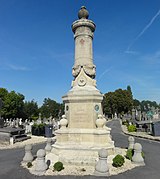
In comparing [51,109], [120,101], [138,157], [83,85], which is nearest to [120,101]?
[120,101]

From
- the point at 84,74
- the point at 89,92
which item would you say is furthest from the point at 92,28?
the point at 89,92

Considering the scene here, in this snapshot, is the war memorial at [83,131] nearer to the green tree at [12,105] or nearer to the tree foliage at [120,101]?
the green tree at [12,105]

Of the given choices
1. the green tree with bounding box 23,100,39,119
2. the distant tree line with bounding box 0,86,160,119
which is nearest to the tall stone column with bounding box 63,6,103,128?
the distant tree line with bounding box 0,86,160,119

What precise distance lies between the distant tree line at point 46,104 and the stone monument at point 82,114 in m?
33.0

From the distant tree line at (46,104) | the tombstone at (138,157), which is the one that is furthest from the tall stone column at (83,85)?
the distant tree line at (46,104)

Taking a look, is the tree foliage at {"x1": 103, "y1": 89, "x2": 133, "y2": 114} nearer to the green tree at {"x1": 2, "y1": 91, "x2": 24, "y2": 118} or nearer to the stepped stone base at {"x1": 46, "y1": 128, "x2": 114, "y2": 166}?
the green tree at {"x1": 2, "y1": 91, "x2": 24, "y2": 118}

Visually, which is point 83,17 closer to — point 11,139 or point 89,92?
point 89,92

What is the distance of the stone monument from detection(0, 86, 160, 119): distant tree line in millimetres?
32980

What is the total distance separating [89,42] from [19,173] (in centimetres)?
846

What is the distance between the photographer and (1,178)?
6988mm

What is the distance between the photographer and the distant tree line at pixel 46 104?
170 ft

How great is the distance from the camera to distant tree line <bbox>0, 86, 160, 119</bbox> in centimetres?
5191

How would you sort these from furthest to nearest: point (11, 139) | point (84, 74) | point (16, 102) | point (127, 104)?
1. point (127, 104)
2. point (16, 102)
3. point (11, 139)
4. point (84, 74)

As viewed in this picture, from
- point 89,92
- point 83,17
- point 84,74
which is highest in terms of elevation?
point 83,17
